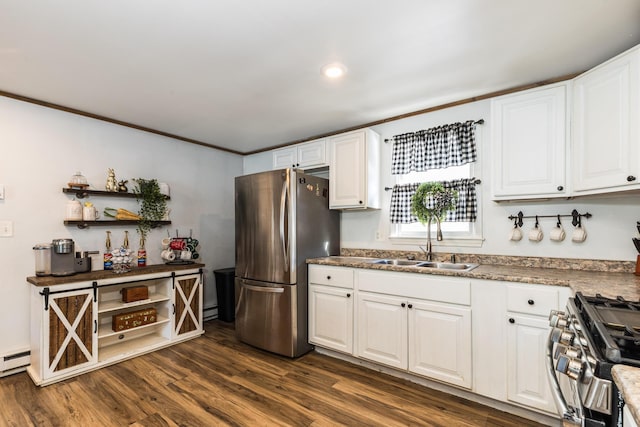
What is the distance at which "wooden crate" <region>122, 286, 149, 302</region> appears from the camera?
305cm

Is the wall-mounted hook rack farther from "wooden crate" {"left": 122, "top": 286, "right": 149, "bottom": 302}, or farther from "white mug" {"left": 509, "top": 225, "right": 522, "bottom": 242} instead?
"wooden crate" {"left": 122, "top": 286, "right": 149, "bottom": 302}

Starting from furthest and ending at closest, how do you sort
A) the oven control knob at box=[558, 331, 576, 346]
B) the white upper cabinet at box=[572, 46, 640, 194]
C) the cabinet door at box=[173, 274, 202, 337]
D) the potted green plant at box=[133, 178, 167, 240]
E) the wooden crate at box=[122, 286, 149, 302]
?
the potted green plant at box=[133, 178, 167, 240]
the cabinet door at box=[173, 274, 202, 337]
the wooden crate at box=[122, 286, 149, 302]
the white upper cabinet at box=[572, 46, 640, 194]
the oven control knob at box=[558, 331, 576, 346]

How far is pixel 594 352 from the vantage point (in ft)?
2.84

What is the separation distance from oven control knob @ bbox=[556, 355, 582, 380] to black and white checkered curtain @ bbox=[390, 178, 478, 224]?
189cm

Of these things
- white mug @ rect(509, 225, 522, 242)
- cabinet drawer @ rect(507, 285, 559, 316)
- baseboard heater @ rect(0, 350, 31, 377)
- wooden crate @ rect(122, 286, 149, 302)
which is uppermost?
white mug @ rect(509, 225, 522, 242)

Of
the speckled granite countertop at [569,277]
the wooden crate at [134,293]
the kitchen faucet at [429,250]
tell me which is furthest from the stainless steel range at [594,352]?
the wooden crate at [134,293]

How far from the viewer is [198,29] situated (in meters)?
1.79

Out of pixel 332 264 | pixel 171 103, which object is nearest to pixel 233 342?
pixel 332 264

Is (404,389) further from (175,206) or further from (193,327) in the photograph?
(175,206)

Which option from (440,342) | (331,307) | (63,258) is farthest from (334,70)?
(63,258)

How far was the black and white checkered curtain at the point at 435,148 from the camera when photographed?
2779 mm

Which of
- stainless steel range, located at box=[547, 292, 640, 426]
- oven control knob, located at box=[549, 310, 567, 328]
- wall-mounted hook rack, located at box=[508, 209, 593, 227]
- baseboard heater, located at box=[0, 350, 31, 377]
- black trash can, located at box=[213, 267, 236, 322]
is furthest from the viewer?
black trash can, located at box=[213, 267, 236, 322]

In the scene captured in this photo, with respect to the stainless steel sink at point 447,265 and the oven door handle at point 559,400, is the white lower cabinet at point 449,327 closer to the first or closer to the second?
the stainless steel sink at point 447,265

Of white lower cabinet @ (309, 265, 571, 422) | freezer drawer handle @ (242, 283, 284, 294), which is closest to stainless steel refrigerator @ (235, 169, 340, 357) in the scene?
freezer drawer handle @ (242, 283, 284, 294)
